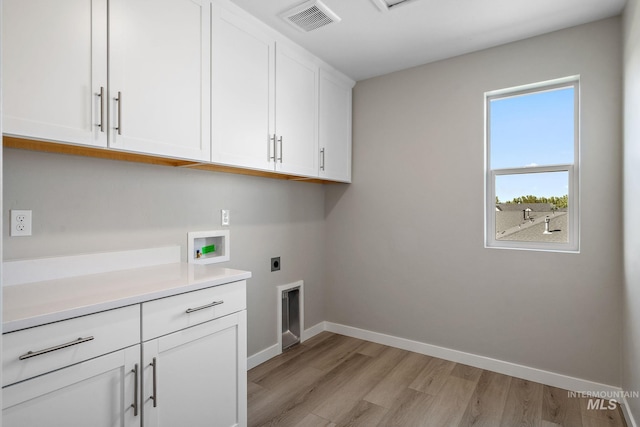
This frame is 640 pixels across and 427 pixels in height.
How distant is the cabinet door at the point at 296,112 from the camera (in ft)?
8.14

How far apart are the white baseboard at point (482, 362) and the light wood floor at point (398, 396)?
5 cm

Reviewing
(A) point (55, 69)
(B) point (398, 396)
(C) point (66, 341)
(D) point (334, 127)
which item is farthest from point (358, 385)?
(A) point (55, 69)

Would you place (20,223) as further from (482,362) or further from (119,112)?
(482,362)

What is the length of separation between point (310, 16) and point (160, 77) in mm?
1076

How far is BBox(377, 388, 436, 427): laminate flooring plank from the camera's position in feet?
6.66

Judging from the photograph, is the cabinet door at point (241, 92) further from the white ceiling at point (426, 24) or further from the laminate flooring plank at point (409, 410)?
Result: the laminate flooring plank at point (409, 410)

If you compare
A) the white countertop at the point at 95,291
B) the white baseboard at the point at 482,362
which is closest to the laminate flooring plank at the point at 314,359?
the white baseboard at the point at 482,362

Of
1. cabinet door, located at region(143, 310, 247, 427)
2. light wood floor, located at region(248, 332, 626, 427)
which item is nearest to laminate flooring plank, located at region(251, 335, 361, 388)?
light wood floor, located at region(248, 332, 626, 427)

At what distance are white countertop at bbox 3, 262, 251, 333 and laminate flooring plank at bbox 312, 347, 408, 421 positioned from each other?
1.07 m

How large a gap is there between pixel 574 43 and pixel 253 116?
2.26 metres

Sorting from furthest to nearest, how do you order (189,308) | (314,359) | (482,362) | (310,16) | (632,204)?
1. (314,359)
2. (482,362)
3. (310,16)
4. (632,204)
5. (189,308)

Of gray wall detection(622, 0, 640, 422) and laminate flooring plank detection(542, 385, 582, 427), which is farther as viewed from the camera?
laminate flooring plank detection(542, 385, 582, 427)

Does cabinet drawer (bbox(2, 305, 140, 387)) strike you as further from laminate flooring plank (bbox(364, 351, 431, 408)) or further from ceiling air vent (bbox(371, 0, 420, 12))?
ceiling air vent (bbox(371, 0, 420, 12))

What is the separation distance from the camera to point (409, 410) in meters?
2.16
